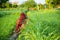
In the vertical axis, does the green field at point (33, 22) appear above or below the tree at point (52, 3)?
below

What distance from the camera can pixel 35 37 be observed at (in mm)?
2410

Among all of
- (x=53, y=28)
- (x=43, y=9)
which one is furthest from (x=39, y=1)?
(x=53, y=28)

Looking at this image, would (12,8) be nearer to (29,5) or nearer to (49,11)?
(29,5)

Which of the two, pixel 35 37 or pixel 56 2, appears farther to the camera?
pixel 56 2

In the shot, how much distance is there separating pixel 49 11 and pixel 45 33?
0.26 meters

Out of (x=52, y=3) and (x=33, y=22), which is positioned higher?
(x=52, y=3)

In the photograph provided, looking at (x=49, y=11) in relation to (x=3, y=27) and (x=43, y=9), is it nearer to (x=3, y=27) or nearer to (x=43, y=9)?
(x=43, y=9)

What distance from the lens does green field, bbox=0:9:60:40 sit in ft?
8.28

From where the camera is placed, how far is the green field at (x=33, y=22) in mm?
2523

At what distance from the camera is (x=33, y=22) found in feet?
8.57

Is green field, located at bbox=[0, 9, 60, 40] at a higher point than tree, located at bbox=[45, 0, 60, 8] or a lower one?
lower

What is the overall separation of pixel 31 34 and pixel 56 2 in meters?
0.38

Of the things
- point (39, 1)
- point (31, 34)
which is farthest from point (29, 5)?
point (31, 34)

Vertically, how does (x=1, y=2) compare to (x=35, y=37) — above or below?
above
